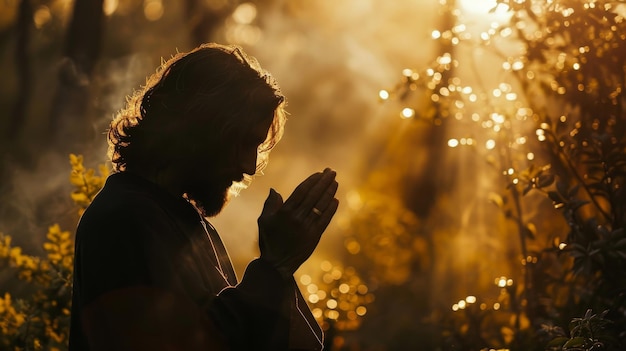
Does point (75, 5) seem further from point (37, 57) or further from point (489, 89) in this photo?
point (489, 89)

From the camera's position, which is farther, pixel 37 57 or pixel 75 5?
pixel 37 57

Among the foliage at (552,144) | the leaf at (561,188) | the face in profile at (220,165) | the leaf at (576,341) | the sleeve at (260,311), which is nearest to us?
the sleeve at (260,311)

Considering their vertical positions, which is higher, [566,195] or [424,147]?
[424,147]

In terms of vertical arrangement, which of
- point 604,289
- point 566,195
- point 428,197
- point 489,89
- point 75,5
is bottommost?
point 604,289

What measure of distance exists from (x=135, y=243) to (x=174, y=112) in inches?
19.9

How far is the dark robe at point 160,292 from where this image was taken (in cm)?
247

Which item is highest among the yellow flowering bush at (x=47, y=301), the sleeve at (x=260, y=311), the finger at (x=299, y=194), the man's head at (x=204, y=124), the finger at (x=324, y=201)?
the yellow flowering bush at (x=47, y=301)

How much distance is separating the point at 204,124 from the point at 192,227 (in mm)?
308

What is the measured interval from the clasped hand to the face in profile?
0.20 meters

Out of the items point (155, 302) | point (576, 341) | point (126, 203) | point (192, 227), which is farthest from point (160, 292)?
point (576, 341)

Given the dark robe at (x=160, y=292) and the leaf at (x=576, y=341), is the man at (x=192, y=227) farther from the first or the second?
the leaf at (x=576, y=341)

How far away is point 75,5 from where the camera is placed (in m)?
11.1

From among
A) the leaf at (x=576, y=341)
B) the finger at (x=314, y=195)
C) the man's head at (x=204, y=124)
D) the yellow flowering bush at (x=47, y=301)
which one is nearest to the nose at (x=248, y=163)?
the man's head at (x=204, y=124)

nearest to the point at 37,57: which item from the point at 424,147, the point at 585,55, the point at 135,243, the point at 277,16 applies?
the point at 424,147
